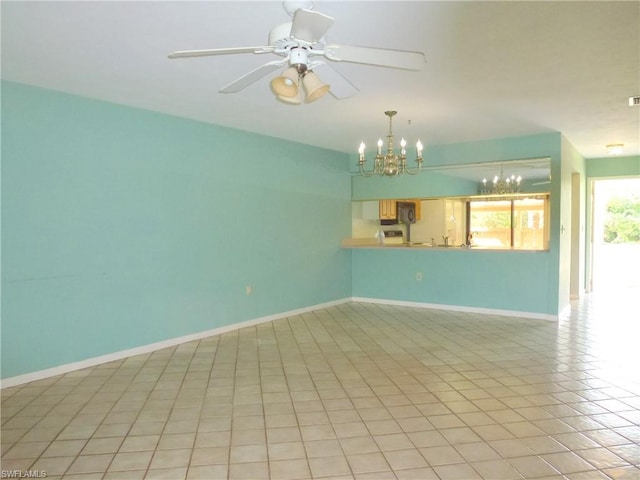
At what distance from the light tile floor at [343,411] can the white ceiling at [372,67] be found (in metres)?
2.32

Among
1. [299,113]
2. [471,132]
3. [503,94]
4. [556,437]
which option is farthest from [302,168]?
[556,437]

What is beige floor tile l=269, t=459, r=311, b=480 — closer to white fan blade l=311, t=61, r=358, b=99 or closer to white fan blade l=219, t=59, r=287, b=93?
white fan blade l=219, t=59, r=287, b=93

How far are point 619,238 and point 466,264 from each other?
4963mm

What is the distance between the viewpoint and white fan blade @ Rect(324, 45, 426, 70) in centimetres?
207

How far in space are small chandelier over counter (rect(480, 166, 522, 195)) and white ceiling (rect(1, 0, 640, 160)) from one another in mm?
1027

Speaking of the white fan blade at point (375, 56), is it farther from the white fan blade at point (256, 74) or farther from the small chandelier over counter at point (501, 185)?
the small chandelier over counter at point (501, 185)

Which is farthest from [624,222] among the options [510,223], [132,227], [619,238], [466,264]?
[132,227]

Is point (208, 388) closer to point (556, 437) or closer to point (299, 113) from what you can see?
point (556, 437)

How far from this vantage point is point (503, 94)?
3.78 meters

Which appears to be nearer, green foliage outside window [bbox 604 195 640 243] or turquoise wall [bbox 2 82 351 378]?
turquoise wall [bbox 2 82 351 378]

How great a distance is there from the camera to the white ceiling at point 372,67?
234 centimetres

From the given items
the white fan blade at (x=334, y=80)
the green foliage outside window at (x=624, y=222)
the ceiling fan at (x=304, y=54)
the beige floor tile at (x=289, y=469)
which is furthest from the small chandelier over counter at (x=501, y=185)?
the beige floor tile at (x=289, y=469)

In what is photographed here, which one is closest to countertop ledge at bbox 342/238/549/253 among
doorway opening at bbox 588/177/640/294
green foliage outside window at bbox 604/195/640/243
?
doorway opening at bbox 588/177/640/294

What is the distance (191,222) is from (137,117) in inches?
45.3
